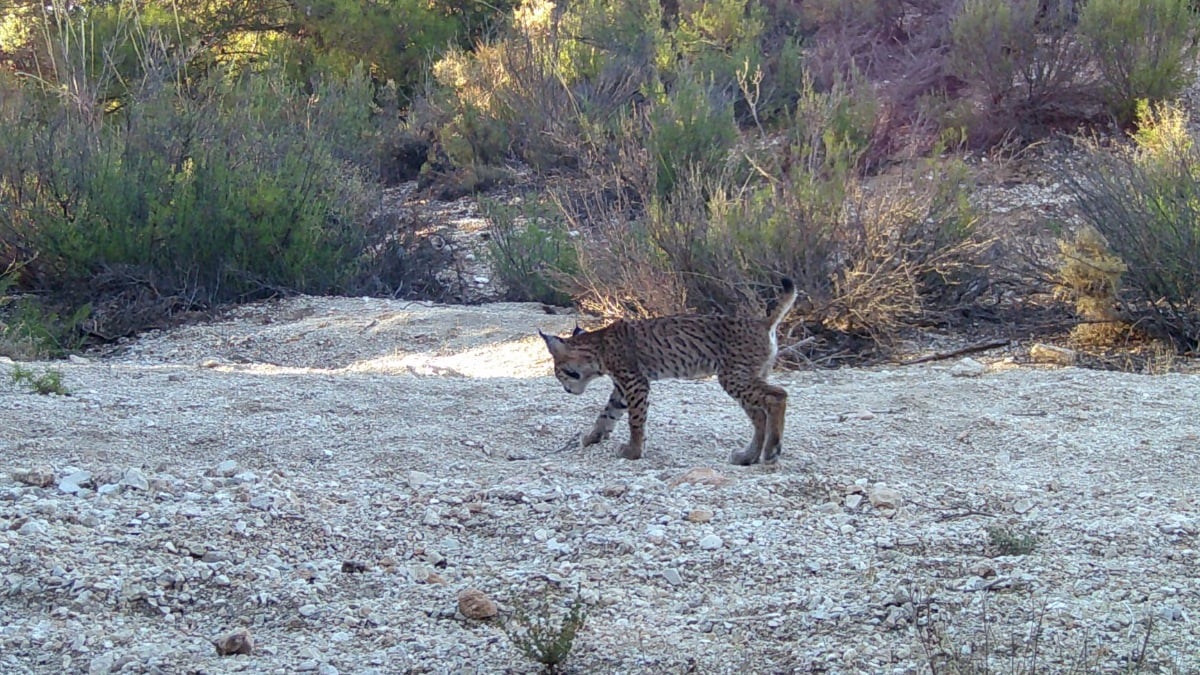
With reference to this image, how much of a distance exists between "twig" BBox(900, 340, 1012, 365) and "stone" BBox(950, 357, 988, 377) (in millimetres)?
534

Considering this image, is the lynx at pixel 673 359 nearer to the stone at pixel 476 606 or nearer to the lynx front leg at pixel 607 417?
the lynx front leg at pixel 607 417

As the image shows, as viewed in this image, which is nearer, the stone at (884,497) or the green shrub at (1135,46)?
the stone at (884,497)

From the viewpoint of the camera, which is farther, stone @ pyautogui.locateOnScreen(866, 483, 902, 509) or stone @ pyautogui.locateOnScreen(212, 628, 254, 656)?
stone @ pyautogui.locateOnScreen(866, 483, 902, 509)

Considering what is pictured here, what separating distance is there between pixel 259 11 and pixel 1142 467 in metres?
23.5

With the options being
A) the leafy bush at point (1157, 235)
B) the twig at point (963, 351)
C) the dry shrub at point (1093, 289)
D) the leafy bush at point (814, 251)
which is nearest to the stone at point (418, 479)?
the leafy bush at point (814, 251)

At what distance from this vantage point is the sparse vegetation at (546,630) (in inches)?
186

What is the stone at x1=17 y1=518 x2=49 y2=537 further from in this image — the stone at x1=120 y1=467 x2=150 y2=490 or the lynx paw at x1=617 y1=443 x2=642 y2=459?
the lynx paw at x1=617 y1=443 x2=642 y2=459

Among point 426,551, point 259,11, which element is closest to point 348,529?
point 426,551

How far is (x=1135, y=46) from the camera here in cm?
1925

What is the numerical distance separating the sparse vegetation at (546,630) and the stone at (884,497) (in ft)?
5.67

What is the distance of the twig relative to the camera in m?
10.8

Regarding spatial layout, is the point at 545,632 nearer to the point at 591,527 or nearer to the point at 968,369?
the point at 591,527

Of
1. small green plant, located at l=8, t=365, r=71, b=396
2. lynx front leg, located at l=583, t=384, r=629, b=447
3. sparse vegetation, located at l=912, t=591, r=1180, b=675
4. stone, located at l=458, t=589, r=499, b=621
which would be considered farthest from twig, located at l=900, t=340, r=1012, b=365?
stone, located at l=458, t=589, r=499, b=621

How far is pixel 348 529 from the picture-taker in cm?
613
